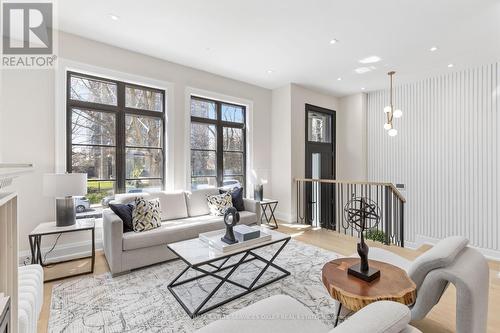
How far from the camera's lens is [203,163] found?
489cm

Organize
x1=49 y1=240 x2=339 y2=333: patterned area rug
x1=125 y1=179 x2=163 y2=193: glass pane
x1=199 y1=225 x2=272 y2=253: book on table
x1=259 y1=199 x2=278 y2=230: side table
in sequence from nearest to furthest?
1. x1=49 y1=240 x2=339 y2=333: patterned area rug
2. x1=199 y1=225 x2=272 y2=253: book on table
3. x1=125 y1=179 x2=163 y2=193: glass pane
4. x1=259 y1=199 x2=278 y2=230: side table

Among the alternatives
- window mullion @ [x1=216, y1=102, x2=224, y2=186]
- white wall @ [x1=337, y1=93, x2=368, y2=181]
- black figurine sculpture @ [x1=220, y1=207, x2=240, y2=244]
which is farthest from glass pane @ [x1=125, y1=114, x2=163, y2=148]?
white wall @ [x1=337, y1=93, x2=368, y2=181]

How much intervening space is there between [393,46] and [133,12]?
12.4 feet

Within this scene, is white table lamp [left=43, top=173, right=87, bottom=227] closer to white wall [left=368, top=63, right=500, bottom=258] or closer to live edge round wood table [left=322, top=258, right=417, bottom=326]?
live edge round wood table [left=322, top=258, right=417, bottom=326]

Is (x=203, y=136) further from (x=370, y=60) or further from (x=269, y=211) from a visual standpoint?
(x=370, y=60)

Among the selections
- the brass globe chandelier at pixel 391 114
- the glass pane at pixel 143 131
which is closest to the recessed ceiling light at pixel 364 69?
the brass globe chandelier at pixel 391 114

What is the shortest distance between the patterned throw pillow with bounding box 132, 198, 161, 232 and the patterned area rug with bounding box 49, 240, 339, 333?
53 centimetres

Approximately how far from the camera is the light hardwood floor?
2043 millimetres

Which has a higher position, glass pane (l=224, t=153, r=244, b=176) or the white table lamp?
glass pane (l=224, t=153, r=244, b=176)

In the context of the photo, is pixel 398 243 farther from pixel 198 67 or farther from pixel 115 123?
pixel 115 123

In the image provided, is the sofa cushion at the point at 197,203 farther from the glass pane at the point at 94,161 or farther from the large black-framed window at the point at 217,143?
the glass pane at the point at 94,161

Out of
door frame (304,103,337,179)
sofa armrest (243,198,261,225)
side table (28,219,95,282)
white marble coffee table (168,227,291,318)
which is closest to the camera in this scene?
white marble coffee table (168,227,291,318)

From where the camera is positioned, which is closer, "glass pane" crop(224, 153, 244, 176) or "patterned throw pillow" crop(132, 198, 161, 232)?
"patterned throw pillow" crop(132, 198, 161, 232)

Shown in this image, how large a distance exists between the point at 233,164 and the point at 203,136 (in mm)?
934
